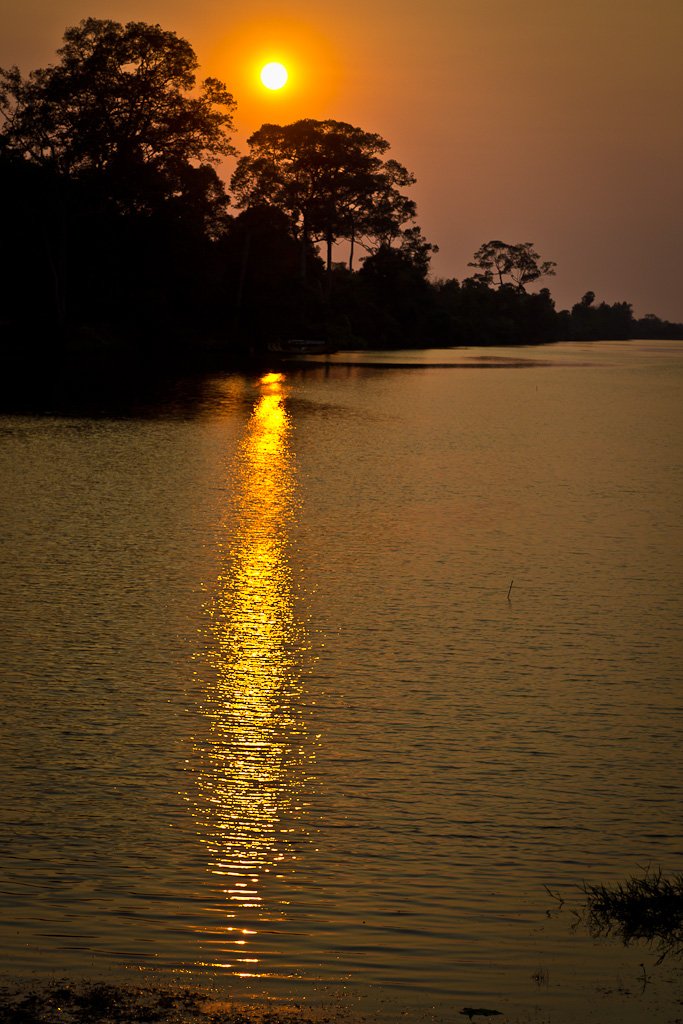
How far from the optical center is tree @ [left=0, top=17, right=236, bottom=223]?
57.6 m

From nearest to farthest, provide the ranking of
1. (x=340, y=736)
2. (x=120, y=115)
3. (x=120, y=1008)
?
(x=120, y=1008), (x=340, y=736), (x=120, y=115)

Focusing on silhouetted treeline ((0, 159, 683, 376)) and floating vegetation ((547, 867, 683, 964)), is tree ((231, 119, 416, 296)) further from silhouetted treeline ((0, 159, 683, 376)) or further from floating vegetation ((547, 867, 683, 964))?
floating vegetation ((547, 867, 683, 964))

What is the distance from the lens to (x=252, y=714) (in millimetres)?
7383

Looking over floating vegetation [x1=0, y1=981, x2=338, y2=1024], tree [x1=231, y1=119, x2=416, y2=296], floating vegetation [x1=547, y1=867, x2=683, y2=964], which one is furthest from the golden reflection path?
tree [x1=231, y1=119, x2=416, y2=296]

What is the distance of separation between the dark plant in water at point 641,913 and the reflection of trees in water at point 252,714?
1.47 m

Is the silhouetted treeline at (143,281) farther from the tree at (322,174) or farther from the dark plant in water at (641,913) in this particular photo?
the dark plant in water at (641,913)

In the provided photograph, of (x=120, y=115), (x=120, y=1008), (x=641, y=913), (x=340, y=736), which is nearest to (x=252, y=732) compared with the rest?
(x=340, y=736)

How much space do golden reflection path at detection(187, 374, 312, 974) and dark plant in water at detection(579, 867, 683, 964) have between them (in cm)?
137

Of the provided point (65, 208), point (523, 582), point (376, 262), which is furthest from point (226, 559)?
point (376, 262)

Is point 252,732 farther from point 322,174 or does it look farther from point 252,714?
point 322,174

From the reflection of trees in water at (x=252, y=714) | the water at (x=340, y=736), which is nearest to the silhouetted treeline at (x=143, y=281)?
the water at (x=340, y=736)

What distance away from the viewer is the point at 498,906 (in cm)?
487

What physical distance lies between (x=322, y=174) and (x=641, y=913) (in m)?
94.1

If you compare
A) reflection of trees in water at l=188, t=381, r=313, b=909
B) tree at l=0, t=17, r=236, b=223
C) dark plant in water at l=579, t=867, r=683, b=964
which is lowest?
reflection of trees in water at l=188, t=381, r=313, b=909
